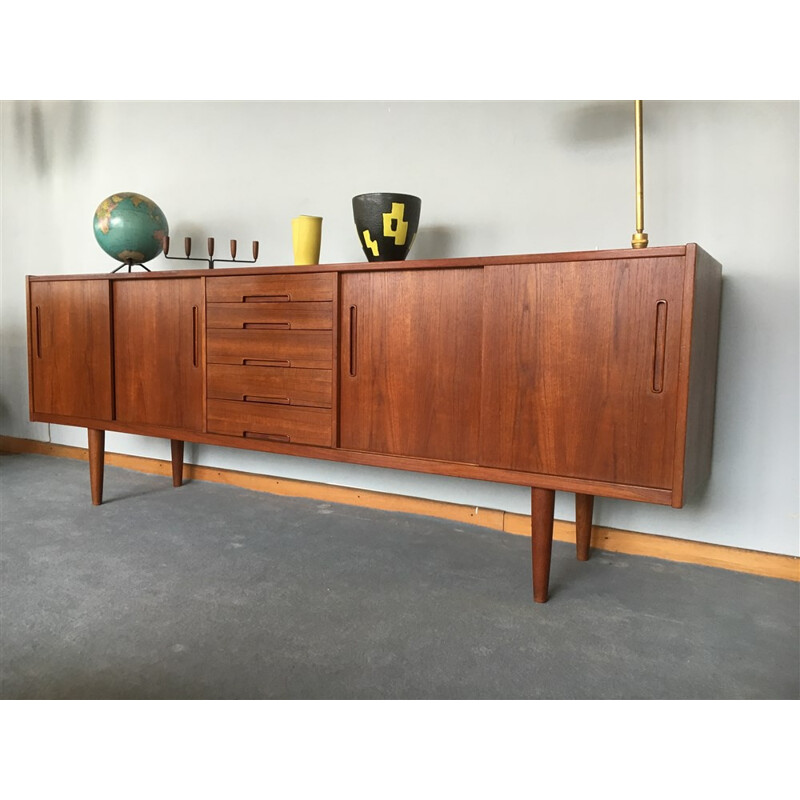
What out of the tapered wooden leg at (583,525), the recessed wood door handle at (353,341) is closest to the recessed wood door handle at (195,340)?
the recessed wood door handle at (353,341)

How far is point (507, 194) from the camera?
7.07ft

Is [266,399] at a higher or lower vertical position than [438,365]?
lower

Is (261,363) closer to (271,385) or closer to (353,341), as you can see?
(271,385)

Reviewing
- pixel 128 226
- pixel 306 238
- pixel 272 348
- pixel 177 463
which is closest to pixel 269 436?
pixel 272 348

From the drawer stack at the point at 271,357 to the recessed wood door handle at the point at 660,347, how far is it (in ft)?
2.98

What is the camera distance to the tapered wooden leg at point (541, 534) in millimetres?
1586

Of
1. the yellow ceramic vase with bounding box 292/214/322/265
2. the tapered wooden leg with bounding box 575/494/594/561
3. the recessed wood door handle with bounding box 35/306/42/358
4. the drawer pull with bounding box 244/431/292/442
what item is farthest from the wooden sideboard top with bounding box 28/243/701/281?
the tapered wooden leg with bounding box 575/494/594/561

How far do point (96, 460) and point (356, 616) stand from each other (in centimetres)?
144

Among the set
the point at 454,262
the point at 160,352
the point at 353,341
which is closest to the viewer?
the point at 454,262

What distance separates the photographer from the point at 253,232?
2.69 meters

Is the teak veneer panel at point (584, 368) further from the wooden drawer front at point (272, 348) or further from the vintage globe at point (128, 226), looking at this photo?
the vintage globe at point (128, 226)

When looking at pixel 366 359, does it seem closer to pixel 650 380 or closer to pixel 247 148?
pixel 650 380

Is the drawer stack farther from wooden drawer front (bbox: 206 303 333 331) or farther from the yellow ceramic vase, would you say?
the yellow ceramic vase

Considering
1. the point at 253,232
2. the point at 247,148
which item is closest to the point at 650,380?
the point at 253,232
